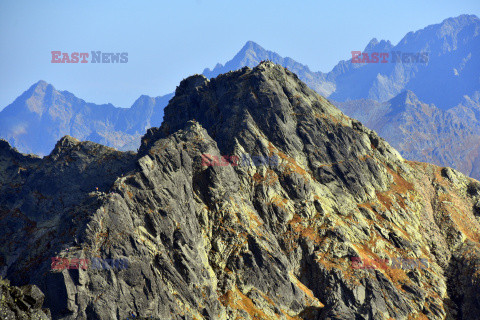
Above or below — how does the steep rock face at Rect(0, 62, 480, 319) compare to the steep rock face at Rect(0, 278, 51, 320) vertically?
above

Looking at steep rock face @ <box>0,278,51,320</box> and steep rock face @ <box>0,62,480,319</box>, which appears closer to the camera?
steep rock face @ <box>0,278,51,320</box>

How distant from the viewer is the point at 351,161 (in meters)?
95.4

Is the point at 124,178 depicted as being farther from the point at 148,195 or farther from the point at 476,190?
the point at 476,190

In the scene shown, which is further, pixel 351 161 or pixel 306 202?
pixel 351 161

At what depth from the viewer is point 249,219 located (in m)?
73.2

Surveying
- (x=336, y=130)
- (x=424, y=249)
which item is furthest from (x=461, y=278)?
(x=336, y=130)

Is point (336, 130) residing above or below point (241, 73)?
below

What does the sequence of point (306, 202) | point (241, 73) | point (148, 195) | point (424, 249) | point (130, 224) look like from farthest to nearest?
point (241, 73)
point (424, 249)
point (306, 202)
point (148, 195)
point (130, 224)

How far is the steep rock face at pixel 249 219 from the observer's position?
56719 millimetres

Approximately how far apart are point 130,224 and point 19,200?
174ft

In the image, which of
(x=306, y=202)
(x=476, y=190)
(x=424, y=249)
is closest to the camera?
(x=306, y=202)

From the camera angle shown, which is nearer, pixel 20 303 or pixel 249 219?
pixel 20 303

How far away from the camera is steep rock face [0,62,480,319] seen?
56719 millimetres

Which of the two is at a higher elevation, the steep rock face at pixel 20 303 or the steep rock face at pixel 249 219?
the steep rock face at pixel 249 219
